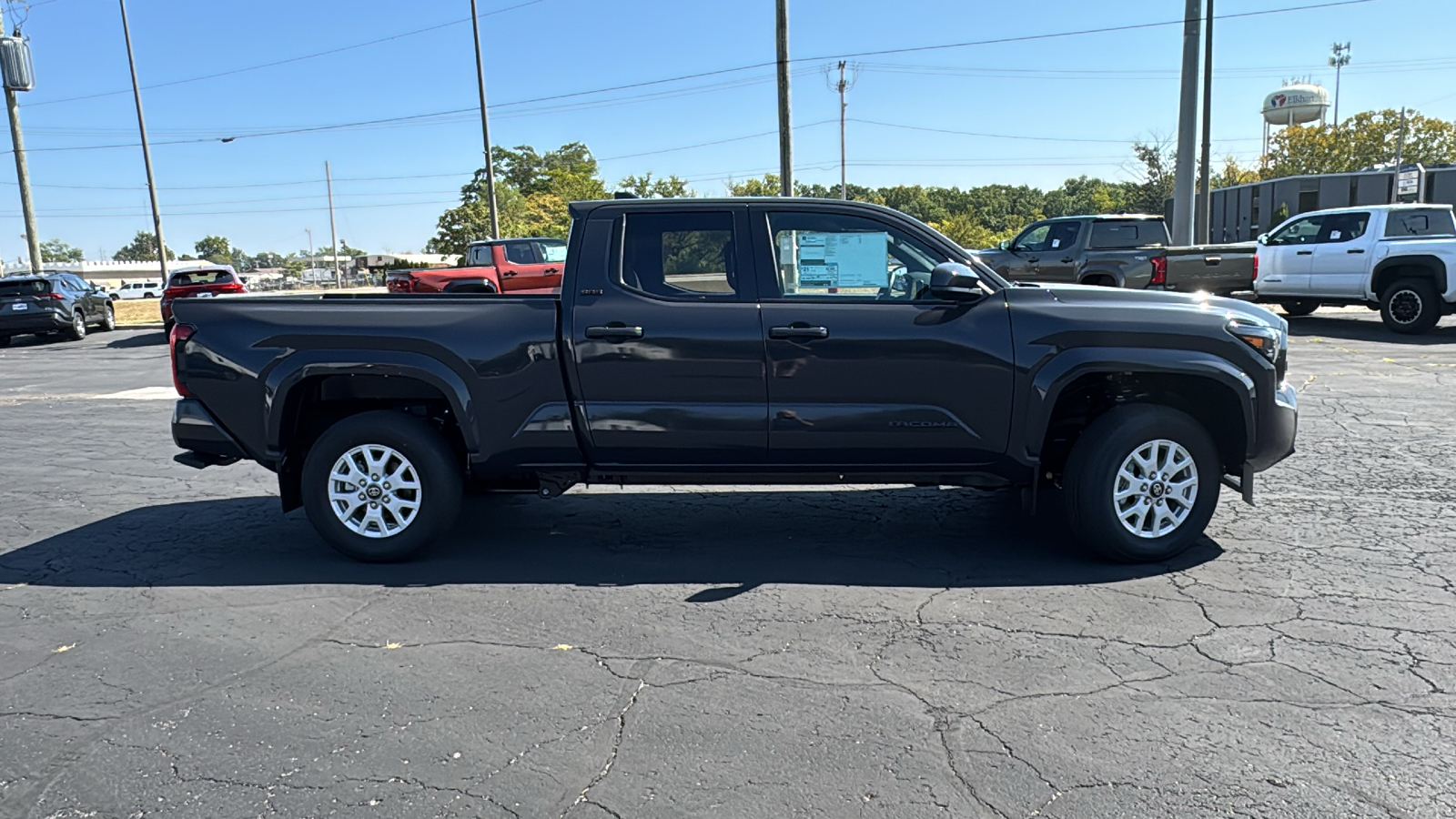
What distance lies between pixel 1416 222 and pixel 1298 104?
6367 cm

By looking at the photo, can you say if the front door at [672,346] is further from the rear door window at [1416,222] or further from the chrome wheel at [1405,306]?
the rear door window at [1416,222]

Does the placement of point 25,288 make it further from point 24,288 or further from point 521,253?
point 521,253

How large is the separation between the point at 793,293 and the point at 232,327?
114 inches

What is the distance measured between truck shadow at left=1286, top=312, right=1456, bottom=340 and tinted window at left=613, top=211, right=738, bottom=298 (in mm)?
13014

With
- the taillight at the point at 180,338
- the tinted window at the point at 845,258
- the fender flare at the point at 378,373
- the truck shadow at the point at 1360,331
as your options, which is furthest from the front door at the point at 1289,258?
the taillight at the point at 180,338

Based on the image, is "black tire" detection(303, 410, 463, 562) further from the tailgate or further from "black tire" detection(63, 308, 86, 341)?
"black tire" detection(63, 308, 86, 341)

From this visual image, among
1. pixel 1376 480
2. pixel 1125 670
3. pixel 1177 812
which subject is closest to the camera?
pixel 1177 812

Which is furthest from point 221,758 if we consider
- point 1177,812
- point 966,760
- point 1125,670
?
point 1125,670

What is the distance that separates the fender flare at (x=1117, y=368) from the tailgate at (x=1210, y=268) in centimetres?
1056

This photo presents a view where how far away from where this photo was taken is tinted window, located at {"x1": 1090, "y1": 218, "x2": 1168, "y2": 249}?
646 inches

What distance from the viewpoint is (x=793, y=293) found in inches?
200

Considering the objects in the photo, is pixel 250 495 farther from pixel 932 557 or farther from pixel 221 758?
pixel 932 557

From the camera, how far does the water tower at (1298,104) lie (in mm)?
Answer: 68688

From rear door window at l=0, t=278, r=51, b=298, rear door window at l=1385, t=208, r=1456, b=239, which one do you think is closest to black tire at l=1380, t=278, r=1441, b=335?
rear door window at l=1385, t=208, r=1456, b=239
